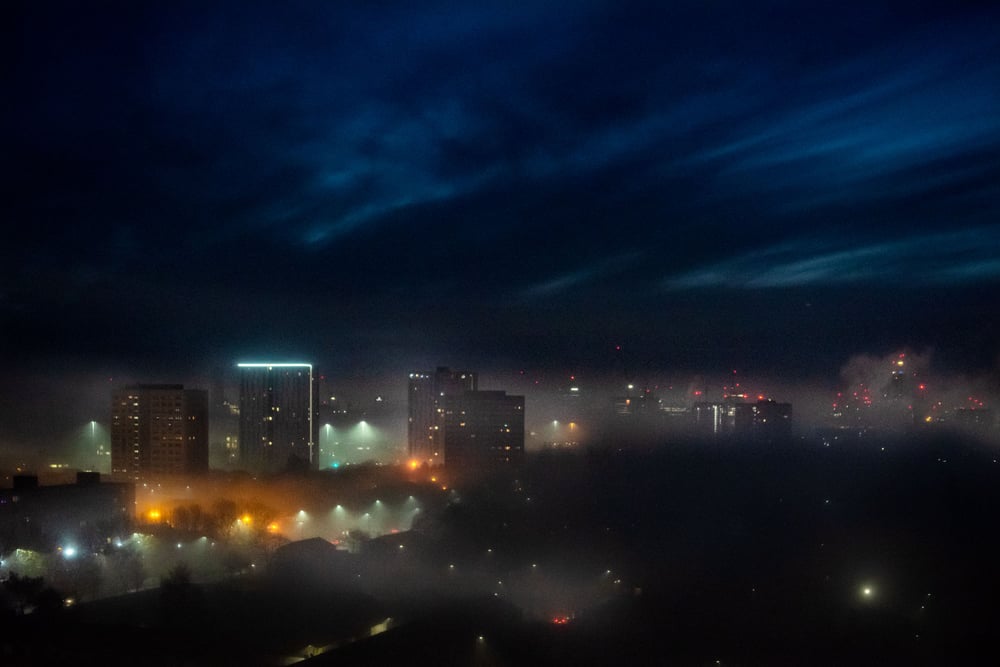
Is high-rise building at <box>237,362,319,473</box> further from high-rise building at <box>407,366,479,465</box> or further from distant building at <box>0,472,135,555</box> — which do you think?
distant building at <box>0,472,135,555</box>

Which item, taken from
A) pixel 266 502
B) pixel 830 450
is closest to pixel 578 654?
pixel 830 450

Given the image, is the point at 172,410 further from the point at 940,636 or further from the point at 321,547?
the point at 940,636

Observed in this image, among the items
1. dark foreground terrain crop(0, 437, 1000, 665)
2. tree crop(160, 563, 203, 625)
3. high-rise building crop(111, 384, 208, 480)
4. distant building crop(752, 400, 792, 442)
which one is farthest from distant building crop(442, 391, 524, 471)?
tree crop(160, 563, 203, 625)

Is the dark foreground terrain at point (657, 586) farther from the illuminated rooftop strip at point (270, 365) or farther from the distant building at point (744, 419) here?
the illuminated rooftop strip at point (270, 365)

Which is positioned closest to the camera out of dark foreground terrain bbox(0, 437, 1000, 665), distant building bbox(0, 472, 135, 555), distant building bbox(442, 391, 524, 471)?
dark foreground terrain bbox(0, 437, 1000, 665)

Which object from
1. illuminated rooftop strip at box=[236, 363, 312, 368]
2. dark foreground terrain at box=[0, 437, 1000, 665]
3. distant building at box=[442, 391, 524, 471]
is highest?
illuminated rooftop strip at box=[236, 363, 312, 368]

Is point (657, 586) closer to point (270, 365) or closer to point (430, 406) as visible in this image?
point (430, 406)
